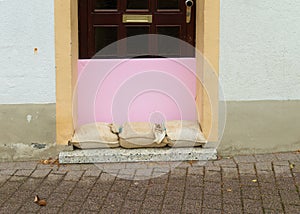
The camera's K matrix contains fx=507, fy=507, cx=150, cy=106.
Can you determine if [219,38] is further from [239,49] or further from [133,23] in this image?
[133,23]

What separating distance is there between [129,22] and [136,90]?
817 millimetres

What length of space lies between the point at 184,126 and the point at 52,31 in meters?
1.88

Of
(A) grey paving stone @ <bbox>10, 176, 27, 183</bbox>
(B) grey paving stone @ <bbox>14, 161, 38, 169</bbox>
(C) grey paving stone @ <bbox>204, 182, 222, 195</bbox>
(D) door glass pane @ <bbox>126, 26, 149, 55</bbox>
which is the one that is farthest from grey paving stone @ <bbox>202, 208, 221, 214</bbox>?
(D) door glass pane @ <bbox>126, 26, 149, 55</bbox>

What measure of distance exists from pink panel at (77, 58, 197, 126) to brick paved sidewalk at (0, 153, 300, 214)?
2.61 ft

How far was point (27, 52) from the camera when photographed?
18.5 feet

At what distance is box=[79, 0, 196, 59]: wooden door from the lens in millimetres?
6027

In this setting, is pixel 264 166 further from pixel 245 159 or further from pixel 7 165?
pixel 7 165

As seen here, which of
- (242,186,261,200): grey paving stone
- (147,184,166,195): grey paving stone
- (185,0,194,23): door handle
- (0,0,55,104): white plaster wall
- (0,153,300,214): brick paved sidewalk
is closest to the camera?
(0,153,300,214): brick paved sidewalk

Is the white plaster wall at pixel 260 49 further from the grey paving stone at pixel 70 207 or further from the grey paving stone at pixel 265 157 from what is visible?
the grey paving stone at pixel 70 207

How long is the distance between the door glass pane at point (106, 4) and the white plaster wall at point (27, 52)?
2.24ft

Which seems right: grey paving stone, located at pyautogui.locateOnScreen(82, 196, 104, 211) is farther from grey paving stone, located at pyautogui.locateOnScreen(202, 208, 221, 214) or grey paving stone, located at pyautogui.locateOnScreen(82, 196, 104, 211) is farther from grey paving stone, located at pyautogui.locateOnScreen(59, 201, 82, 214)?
grey paving stone, located at pyautogui.locateOnScreen(202, 208, 221, 214)

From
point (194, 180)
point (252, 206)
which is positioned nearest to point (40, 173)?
point (194, 180)

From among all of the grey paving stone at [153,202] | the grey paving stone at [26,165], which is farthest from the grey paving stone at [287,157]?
the grey paving stone at [26,165]

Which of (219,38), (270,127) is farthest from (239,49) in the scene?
(270,127)
